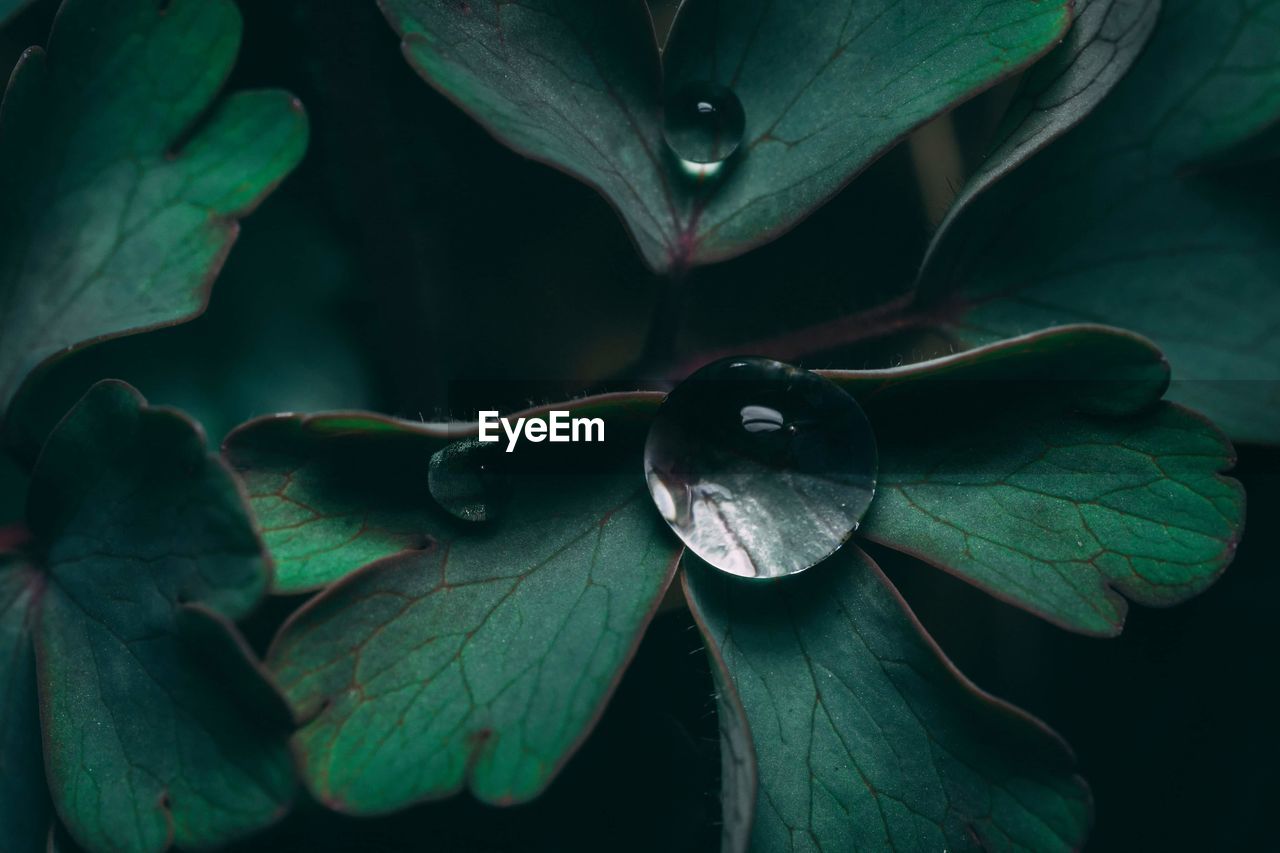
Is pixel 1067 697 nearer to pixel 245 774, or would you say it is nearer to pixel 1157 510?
pixel 1157 510

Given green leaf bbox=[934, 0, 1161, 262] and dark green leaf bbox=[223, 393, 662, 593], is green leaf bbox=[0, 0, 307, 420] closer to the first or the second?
dark green leaf bbox=[223, 393, 662, 593]

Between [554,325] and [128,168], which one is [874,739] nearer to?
[554,325]

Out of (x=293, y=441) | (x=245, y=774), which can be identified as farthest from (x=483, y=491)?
(x=245, y=774)

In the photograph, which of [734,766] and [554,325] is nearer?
[734,766]

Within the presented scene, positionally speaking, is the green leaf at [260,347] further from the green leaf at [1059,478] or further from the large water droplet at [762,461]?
the green leaf at [1059,478]

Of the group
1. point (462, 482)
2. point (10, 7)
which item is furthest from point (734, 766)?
point (10, 7)

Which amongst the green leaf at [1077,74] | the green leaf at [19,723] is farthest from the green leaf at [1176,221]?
the green leaf at [19,723]

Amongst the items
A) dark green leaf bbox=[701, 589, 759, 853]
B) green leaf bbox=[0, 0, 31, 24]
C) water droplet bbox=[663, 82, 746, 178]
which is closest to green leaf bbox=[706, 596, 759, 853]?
dark green leaf bbox=[701, 589, 759, 853]
